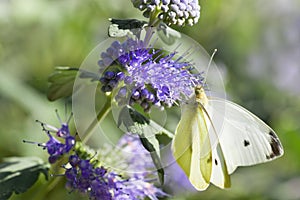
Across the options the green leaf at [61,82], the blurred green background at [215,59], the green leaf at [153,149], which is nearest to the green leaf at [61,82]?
the green leaf at [61,82]

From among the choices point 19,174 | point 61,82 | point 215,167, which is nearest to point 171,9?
point 61,82

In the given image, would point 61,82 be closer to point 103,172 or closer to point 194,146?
point 103,172

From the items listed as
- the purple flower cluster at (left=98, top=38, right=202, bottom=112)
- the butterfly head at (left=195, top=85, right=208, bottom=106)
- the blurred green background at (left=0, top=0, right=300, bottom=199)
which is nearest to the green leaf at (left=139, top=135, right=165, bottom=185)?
the purple flower cluster at (left=98, top=38, right=202, bottom=112)

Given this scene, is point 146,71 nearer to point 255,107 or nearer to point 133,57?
point 133,57

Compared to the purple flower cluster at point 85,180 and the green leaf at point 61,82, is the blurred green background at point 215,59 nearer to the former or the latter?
the green leaf at point 61,82

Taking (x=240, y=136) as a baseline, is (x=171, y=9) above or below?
above

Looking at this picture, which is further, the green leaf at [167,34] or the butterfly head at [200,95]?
the butterfly head at [200,95]
